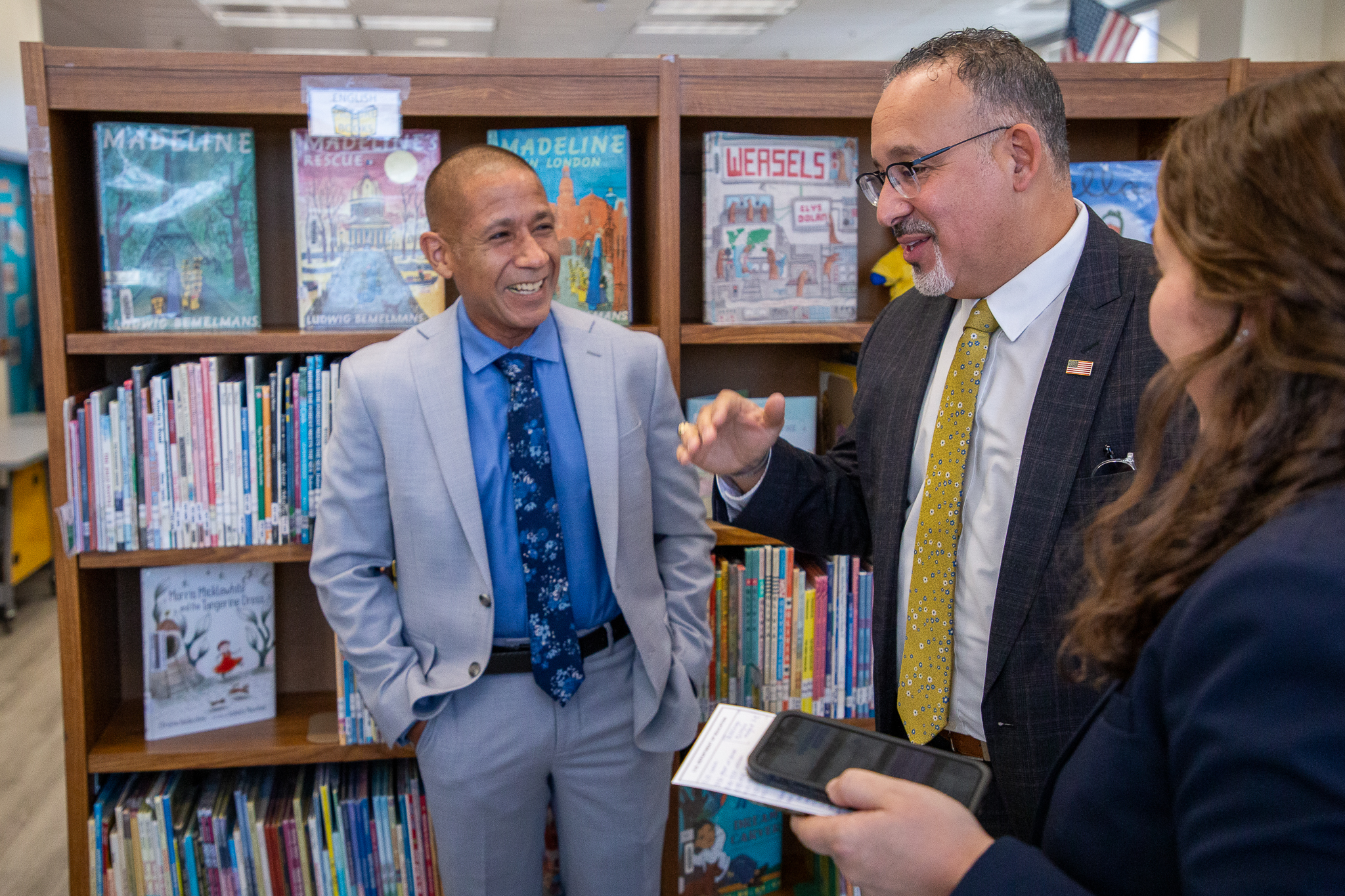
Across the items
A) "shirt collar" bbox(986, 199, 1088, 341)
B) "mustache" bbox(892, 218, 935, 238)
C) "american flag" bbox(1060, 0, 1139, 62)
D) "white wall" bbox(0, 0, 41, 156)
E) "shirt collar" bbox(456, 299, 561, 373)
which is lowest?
"shirt collar" bbox(456, 299, 561, 373)

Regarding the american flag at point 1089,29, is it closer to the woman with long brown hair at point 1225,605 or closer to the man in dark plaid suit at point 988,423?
the man in dark plaid suit at point 988,423

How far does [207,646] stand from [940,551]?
1.68 metres

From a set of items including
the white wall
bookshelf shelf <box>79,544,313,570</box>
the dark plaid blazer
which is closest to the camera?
the dark plaid blazer

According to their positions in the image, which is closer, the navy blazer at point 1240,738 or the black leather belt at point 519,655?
the navy blazer at point 1240,738

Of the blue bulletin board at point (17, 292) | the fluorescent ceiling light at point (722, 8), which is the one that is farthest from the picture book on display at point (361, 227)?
the fluorescent ceiling light at point (722, 8)

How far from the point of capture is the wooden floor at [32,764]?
270 cm

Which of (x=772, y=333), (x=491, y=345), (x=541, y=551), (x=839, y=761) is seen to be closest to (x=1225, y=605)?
(x=839, y=761)

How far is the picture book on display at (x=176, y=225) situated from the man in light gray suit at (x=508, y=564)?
45cm

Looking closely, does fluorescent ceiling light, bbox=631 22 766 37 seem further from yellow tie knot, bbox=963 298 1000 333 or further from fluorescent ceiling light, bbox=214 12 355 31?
yellow tie knot, bbox=963 298 1000 333

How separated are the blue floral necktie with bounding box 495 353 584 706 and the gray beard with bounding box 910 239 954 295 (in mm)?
745

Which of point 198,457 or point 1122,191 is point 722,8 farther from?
point 198,457

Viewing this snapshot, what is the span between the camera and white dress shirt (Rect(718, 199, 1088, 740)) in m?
1.33

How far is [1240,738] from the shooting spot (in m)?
0.58

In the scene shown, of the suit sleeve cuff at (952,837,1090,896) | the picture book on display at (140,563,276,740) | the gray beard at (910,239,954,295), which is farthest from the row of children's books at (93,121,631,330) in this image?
the suit sleeve cuff at (952,837,1090,896)
